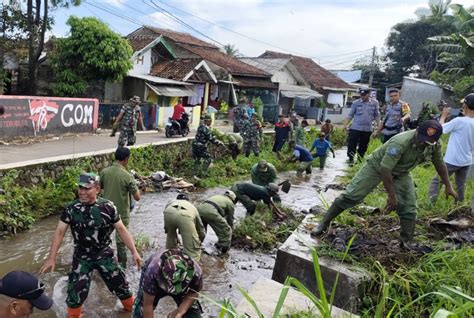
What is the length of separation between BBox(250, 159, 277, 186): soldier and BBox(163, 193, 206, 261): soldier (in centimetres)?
322

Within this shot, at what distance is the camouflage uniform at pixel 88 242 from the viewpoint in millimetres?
3893

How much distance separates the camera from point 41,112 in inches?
476

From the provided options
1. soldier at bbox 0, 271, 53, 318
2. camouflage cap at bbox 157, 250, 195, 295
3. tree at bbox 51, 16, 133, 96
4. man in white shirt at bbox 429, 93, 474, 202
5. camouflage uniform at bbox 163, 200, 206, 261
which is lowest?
camouflage uniform at bbox 163, 200, 206, 261

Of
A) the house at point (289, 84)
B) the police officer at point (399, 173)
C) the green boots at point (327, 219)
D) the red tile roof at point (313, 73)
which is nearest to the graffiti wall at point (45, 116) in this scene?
the green boots at point (327, 219)

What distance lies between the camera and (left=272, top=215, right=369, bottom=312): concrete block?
4.09m

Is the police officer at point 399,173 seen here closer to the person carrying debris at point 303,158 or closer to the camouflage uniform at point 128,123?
the camouflage uniform at point 128,123

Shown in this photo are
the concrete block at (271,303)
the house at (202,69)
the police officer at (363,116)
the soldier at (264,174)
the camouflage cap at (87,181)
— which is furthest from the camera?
the house at (202,69)

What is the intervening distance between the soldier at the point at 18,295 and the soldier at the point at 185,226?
2645 mm

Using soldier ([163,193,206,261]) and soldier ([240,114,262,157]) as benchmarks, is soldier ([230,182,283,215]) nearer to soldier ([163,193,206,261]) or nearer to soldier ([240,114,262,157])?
soldier ([163,193,206,261])

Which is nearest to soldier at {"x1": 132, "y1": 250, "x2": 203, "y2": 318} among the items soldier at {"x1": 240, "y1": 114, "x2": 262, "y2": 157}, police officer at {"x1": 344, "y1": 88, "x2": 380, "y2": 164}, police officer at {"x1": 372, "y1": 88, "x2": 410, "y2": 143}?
police officer at {"x1": 344, "y1": 88, "x2": 380, "y2": 164}

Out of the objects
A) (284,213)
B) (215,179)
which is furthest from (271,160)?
(284,213)

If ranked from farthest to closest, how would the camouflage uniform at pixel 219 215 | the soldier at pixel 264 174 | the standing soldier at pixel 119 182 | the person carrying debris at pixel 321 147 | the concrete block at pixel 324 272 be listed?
the person carrying debris at pixel 321 147
the soldier at pixel 264 174
the camouflage uniform at pixel 219 215
the standing soldier at pixel 119 182
the concrete block at pixel 324 272

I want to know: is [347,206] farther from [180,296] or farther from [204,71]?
[204,71]

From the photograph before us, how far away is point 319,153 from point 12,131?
9.05 meters
